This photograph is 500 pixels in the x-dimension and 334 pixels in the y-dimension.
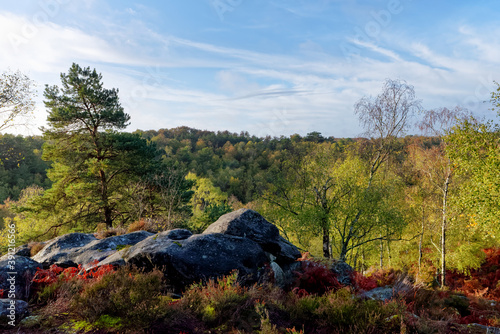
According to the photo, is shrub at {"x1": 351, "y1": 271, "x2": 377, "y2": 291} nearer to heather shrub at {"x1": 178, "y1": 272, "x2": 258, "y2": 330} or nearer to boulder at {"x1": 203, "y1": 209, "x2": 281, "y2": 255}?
boulder at {"x1": 203, "y1": 209, "x2": 281, "y2": 255}

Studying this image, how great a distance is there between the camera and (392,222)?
16828 mm

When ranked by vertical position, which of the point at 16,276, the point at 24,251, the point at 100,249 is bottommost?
the point at 24,251

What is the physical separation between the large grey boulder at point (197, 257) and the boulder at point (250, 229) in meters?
0.84

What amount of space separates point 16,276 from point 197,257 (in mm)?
4131

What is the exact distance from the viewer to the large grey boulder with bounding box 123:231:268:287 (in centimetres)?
716

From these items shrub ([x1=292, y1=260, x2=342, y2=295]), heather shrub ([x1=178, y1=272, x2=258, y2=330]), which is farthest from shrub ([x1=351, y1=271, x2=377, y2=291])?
heather shrub ([x1=178, y1=272, x2=258, y2=330])

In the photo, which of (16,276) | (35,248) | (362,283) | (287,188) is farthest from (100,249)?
(287,188)

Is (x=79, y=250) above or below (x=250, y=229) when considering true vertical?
below

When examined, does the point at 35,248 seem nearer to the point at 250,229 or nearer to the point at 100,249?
the point at 100,249

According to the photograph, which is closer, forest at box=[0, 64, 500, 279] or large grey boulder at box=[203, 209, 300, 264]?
large grey boulder at box=[203, 209, 300, 264]

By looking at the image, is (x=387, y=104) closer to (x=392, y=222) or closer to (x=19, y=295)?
(x=392, y=222)

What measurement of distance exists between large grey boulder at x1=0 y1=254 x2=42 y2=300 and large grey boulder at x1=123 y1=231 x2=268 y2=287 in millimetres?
2155

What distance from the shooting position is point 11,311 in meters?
4.73

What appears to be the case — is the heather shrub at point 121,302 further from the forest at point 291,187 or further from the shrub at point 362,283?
the forest at point 291,187
